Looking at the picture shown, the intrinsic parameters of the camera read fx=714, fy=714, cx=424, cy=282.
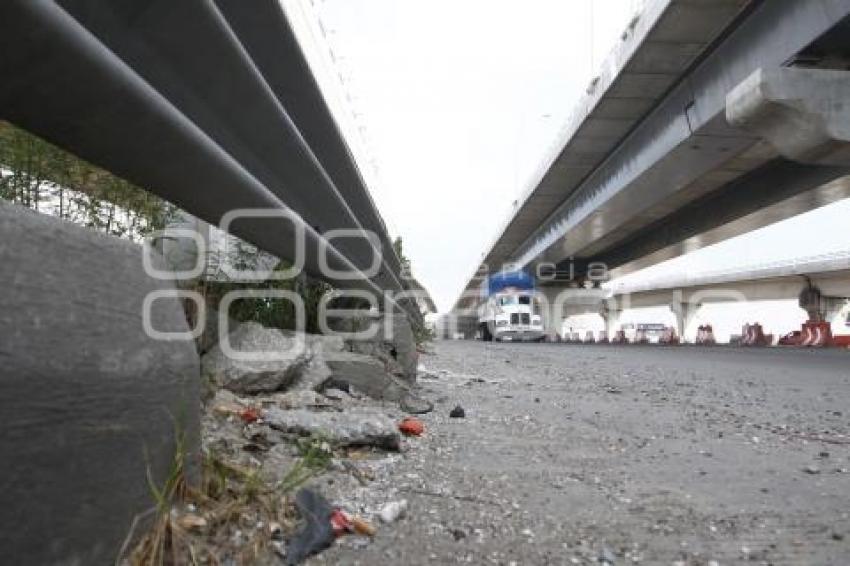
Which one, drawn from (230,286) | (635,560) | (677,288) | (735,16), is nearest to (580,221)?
(735,16)

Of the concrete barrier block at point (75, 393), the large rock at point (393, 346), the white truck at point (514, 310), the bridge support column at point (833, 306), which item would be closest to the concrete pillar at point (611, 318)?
the bridge support column at point (833, 306)

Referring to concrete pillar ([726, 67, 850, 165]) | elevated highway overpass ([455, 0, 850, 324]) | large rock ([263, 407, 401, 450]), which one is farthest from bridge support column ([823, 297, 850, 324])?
large rock ([263, 407, 401, 450])

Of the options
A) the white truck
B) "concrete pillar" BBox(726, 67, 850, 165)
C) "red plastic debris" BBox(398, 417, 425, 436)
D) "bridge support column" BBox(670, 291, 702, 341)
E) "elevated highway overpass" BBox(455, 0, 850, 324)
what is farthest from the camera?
"bridge support column" BBox(670, 291, 702, 341)

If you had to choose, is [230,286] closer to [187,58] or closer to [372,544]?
[187,58]

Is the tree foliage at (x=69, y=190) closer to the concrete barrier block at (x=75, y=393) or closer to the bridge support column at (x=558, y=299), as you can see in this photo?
the concrete barrier block at (x=75, y=393)

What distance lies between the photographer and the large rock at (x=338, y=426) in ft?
8.74

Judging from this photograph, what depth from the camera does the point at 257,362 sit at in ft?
11.0

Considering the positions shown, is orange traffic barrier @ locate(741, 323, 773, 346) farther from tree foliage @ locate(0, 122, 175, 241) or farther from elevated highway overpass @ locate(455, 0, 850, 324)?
tree foliage @ locate(0, 122, 175, 241)

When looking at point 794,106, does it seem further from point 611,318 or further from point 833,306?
point 611,318

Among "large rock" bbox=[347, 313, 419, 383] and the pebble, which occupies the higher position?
"large rock" bbox=[347, 313, 419, 383]

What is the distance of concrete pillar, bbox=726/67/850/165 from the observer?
12.7 metres

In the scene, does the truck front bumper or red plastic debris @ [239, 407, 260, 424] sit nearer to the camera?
red plastic debris @ [239, 407, 260, 424]

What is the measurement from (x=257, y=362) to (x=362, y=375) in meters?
0.98

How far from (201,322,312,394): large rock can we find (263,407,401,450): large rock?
0.38 metres
